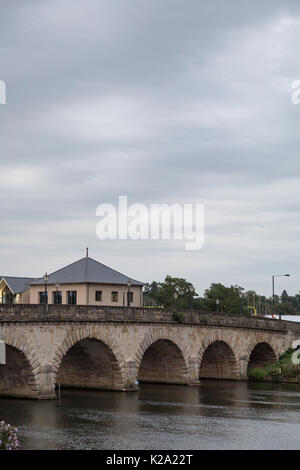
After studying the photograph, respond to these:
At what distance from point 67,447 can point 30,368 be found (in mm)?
15430

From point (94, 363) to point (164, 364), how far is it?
1026 cm

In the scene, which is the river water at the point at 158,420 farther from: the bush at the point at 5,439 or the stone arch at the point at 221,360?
the stone arch at the point at 221,360

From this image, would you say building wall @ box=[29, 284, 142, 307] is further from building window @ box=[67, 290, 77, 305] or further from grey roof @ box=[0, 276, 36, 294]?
grey roof @ box=[0, 276, 36, 294]

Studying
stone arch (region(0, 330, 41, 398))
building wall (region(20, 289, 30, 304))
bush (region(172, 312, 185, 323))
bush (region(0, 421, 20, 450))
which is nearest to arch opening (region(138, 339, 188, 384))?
bush (region(172, 312, 185, 323))

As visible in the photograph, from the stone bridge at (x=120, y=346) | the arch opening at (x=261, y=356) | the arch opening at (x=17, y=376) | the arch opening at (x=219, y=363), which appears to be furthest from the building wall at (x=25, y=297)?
the arch opening at (x=17, y=376)

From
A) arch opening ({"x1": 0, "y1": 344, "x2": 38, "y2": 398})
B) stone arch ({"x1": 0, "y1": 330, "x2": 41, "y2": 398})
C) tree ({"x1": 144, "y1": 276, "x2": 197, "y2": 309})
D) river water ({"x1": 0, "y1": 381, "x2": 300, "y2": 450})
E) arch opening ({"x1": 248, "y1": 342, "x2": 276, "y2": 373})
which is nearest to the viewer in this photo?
river water ({"x1": 0, "y1": 381, "x2": 300, "y2": 450})

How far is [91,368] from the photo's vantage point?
198 feet

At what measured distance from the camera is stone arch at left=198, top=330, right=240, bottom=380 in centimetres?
7375

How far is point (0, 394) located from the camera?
170 feet

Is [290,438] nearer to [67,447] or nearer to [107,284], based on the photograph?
[67,447]

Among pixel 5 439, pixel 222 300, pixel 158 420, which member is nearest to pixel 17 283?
pixel 158 420

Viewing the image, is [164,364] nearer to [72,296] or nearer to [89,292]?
[89,292]

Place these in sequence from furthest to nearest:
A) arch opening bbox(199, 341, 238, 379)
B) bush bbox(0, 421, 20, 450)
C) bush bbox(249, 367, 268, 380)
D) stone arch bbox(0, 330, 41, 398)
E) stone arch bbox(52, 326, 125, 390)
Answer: bush bbox(249, 367, 268, 380) → arch opening bbox(199, 341, 238, 379) → stone arch bbox(52, 326, 125, 390) → stone arch bbox(0, 330, 41, 398) → bush bbox(0, 421, 20, 450)

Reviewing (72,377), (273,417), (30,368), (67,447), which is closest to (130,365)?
(72,377)
